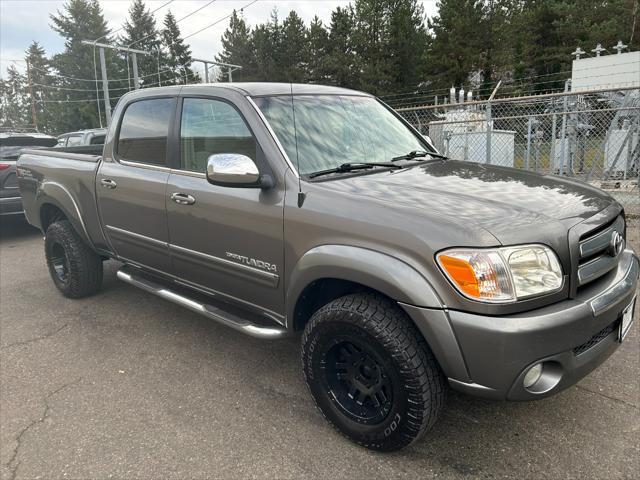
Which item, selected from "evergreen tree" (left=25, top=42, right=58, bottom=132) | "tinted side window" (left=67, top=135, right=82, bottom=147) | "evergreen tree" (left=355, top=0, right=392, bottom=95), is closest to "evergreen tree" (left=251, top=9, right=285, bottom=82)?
"evergreen tree" (left=355, top=0, right=392, bottom=95)

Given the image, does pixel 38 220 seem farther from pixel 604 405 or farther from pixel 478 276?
pixel 604 405

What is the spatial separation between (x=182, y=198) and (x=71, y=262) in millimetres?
→ 1972

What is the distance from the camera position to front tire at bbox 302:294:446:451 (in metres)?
2.24

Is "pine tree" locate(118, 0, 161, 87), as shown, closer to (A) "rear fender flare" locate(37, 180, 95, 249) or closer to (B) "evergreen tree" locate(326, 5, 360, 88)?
(B) "evergreen tree" locate(326, 5, 360, 88)

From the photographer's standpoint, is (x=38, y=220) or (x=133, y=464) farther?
(x=38, y=220)

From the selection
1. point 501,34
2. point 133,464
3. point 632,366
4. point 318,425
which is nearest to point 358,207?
point 318,425

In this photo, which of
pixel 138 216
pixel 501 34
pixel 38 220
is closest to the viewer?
pixel 138 216

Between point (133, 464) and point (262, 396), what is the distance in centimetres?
84

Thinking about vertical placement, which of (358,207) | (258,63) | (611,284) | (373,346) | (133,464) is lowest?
(133,464)

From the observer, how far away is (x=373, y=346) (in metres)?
2.33

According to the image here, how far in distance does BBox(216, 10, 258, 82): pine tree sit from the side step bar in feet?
161

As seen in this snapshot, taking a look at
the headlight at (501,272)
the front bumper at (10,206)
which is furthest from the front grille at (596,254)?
the front bumper at (10,206)

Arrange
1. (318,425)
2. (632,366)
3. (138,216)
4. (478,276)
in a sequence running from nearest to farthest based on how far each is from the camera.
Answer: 1. (478,276)
2. (318,425)
3. (632,366)
4. (138,216)

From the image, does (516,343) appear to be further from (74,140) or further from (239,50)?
(239,50)
